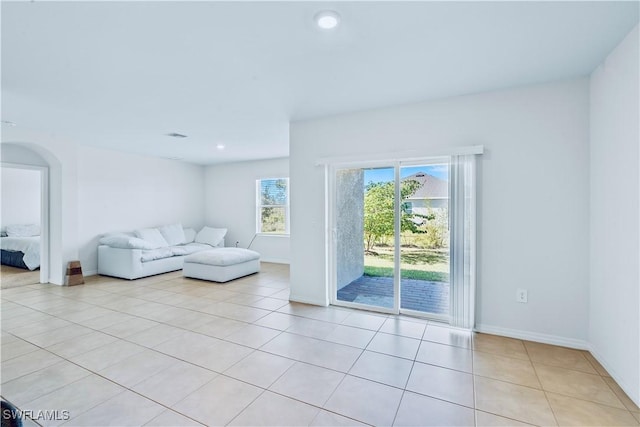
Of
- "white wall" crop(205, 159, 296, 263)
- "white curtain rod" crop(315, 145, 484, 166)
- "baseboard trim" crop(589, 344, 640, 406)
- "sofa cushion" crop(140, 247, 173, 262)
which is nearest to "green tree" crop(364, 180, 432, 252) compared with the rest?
"white curtain rod" crop(315, 145, 484, 166)

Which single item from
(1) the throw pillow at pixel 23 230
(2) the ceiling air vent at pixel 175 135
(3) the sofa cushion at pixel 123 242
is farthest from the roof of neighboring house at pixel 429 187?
(1) the throw pillow at pixel 23 230

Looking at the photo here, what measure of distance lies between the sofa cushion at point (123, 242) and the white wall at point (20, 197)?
11.9ft

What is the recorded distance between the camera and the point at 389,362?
7.82 feet

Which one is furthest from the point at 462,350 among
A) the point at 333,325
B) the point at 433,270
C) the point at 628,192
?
the point at 628,192

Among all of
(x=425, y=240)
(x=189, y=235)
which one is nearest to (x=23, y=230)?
(x=189, y=235)

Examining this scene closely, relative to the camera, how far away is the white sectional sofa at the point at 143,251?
509 cm

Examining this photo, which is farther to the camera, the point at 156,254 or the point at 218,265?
the point at 156,254

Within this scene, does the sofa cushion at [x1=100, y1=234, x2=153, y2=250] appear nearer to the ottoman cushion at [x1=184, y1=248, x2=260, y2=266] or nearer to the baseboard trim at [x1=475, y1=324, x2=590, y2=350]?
the ottoman cushion at [x1=184, y1=248, x2=260, y2=266]

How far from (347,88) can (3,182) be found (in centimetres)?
883

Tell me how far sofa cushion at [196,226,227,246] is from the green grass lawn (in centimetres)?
435

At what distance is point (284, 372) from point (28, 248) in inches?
276

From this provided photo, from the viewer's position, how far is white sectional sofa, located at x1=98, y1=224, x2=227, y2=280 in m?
5.09

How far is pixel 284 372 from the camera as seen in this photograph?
7.34 ft

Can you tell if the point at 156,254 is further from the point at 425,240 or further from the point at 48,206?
the point at 425,240
